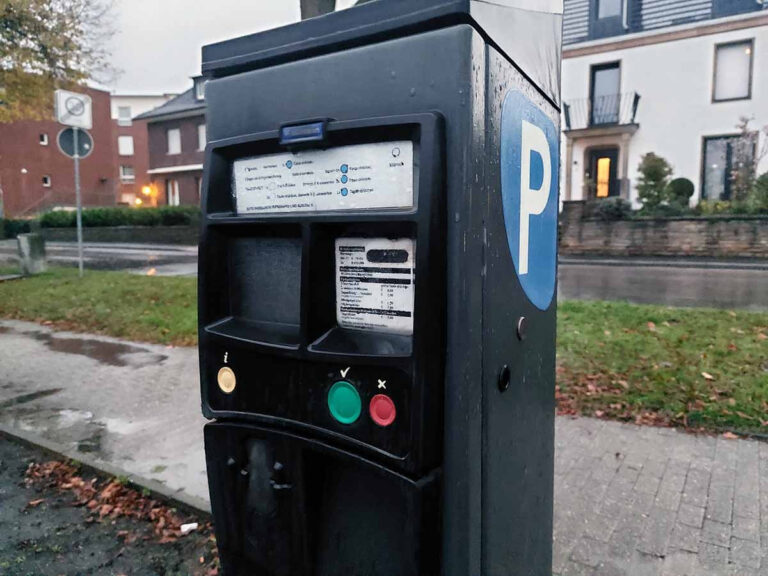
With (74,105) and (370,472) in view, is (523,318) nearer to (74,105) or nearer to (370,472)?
(370,472)

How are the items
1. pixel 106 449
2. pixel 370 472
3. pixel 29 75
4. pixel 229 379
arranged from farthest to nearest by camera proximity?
pixel 29 75 < pixel 106 449 < pixel 229 379 < pixel 370 472

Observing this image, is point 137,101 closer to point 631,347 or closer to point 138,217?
point 138,217

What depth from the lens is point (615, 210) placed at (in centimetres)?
1788

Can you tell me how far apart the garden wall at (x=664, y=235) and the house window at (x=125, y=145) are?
4580cm

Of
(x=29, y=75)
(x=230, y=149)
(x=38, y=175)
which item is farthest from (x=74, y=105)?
(x=38, y=175)

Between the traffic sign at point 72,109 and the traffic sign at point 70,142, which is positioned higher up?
the traffic sign at point 72,109

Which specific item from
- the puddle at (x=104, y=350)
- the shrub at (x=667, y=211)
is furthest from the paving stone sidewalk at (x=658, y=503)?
the shrub at (x=667, y=211)

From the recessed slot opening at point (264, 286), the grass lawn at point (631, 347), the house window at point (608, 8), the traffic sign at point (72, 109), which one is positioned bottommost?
the grass lawn at point (631, 347)

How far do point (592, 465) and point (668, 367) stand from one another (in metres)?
2.05

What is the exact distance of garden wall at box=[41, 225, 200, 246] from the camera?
25828 millimetres

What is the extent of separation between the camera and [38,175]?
41.9 metres

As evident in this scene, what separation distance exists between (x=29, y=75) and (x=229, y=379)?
12.8m

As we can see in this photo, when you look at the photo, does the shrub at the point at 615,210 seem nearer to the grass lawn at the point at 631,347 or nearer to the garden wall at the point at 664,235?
the garden wall at the point at 664,235

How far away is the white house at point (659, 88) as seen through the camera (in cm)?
1989
